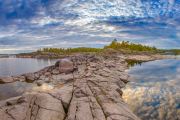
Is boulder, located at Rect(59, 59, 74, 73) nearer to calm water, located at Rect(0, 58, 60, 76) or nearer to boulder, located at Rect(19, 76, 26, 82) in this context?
boulder, located at Rect(19, 76, 26, 82)

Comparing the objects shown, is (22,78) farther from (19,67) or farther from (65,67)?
(19,67)

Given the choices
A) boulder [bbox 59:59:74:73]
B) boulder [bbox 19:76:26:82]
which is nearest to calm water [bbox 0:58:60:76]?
boulder [bbox 19:76:26:82]

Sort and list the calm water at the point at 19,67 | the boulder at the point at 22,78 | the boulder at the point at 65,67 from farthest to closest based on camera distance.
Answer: the calm water at the point at 19,67 → the boulder at the point at 65,67 → the boulder at the point at 22,78

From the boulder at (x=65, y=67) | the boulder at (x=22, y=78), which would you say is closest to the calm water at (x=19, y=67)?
the boulder at (x=22, y=78)

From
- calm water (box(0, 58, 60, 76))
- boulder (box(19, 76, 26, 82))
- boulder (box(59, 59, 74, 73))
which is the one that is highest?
boulder (box(59, 59, 74, 73))

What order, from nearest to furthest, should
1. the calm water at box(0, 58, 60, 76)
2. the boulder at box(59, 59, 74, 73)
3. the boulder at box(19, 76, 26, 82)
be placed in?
1. the boulder at box(19, 76, 26, 82)
2. the boulder at box(59, 59, 74, 73)
3. the calm water at box(0, 58, 60, 76)

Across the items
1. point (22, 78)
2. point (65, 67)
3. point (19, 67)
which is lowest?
point (19, 67)

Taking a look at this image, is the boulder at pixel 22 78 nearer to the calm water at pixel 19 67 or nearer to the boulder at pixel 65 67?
the boulder at pixel 65 67

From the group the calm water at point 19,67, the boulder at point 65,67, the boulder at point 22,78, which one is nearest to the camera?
the boulder at point 22,78

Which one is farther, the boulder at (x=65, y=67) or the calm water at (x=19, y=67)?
the calm water at (x=19, y=67)

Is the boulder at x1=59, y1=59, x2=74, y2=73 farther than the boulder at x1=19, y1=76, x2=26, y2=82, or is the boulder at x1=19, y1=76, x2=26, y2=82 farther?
the boulder at x1=59, y1=59, x2=74, y2=73

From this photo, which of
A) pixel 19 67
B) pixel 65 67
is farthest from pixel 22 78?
pixel 19 67

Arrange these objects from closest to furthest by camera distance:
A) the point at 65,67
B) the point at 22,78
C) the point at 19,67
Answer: the point at 22,78, the point at 65,67, the point at 19,67

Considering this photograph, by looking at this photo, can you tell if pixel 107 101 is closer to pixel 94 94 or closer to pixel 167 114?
pixel 94 94
